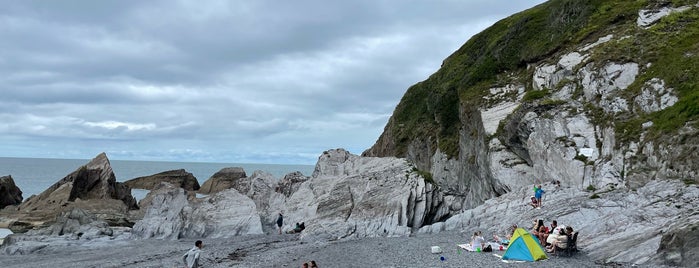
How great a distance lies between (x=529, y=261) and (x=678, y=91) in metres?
21.7

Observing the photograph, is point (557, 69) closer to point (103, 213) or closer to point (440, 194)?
point (440, 194)

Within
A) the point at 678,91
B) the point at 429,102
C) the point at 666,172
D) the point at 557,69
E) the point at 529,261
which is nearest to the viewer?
the point at 529,261

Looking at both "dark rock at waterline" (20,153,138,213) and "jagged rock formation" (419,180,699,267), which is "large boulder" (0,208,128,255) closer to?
"dark rock at waterline" (20,153,138,213)

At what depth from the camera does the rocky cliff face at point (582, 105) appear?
117 feet

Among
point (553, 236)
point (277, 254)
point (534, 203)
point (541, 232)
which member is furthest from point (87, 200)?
point (553, 236)

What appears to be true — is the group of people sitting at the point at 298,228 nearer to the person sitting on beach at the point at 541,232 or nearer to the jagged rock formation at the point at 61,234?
the jagged rock formation at the point at 61,234

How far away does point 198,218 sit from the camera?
51.6m

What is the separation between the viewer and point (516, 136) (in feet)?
155

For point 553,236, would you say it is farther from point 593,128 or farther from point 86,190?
point 86,190

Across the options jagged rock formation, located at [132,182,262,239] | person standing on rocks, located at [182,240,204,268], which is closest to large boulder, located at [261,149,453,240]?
jagged rock formation, located at [132,182,262,239]

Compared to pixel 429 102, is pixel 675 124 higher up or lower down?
lower down

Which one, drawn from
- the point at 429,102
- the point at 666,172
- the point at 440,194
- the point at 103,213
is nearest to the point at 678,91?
the point at 666,172

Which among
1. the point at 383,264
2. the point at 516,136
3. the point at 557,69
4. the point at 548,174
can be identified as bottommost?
the point at 383,264

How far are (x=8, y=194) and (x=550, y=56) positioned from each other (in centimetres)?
8697
